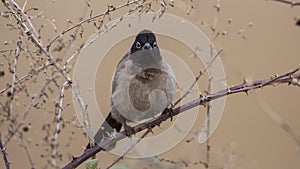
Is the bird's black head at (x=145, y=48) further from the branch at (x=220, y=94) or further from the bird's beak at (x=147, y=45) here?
the branch at (x=220, y=94)

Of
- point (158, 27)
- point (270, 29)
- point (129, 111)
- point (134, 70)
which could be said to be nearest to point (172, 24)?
point (158, 27)

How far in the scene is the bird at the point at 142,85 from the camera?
216cm

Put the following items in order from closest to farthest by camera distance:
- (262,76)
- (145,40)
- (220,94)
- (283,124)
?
1. (283,124)
2. (220,94)
3. (145,40)
4. (262,76)

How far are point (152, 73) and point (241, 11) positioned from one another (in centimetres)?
180

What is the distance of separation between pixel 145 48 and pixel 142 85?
147 millimetres

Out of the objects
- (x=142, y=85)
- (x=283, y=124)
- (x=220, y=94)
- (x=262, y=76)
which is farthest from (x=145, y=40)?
(x=262, y=76)

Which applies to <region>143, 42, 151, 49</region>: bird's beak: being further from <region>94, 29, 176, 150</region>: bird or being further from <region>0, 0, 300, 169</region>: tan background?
<region>0, 0, 300, 169</region>: tan background

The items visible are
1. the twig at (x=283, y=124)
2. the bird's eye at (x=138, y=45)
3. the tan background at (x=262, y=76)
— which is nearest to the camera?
the twig at (x=283, y=124)

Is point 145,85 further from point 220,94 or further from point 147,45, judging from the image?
point 220,94

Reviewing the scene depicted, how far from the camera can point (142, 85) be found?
7.14 ft

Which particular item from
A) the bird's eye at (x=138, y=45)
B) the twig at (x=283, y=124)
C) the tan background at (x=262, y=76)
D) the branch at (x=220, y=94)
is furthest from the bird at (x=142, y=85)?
the tan background at (x=262, y=76)

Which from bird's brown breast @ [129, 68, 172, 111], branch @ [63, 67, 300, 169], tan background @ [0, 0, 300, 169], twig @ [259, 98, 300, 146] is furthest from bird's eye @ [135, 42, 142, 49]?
tan background @ [0, 0, 300, 169]

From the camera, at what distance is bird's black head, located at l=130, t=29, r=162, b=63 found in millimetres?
2141

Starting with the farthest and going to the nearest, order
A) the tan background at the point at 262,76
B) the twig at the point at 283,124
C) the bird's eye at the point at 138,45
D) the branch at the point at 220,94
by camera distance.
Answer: the tan background at the point at 262,76 < the bird's eye at the point at 138,45 < the branch at the point at 220,94 < the twig at the point at 283,124
